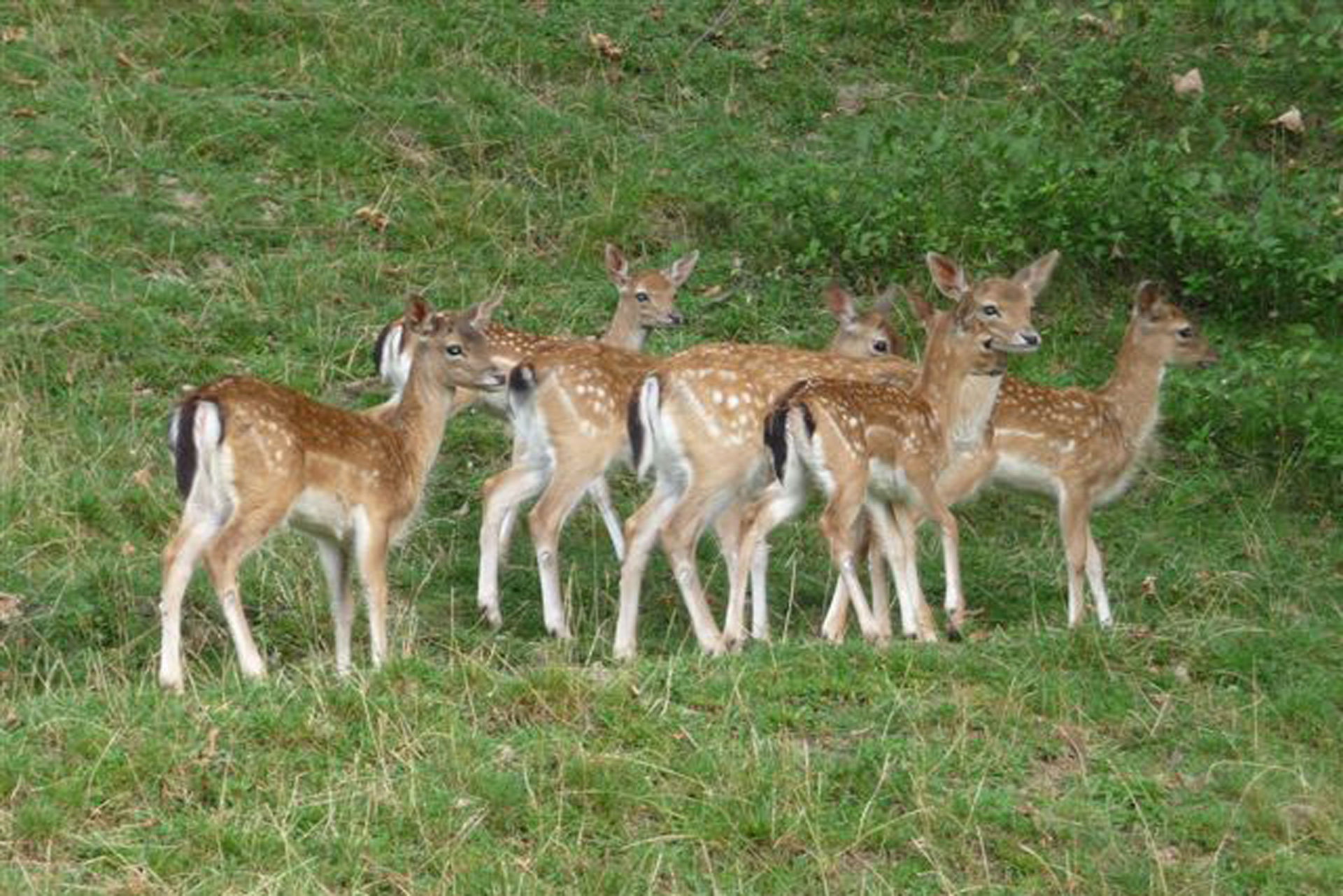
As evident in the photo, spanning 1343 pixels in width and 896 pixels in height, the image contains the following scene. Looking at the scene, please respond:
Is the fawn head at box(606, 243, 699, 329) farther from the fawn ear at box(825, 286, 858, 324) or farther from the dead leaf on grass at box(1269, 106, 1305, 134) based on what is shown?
the dead leaf on grass at box(1269, 106, 1305, 134)

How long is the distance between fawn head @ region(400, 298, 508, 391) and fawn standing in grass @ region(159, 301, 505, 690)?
564 millimetres

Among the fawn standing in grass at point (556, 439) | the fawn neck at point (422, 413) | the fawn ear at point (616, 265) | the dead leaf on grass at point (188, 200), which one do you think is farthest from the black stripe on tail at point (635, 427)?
the dead leaf on grass at point (188, 200)

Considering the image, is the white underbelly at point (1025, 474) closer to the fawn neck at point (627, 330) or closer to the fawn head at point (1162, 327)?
the fawn head at point (1162, 327)

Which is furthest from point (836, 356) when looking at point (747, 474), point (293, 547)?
point (293, 547)

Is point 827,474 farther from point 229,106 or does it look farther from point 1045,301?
point 229,106

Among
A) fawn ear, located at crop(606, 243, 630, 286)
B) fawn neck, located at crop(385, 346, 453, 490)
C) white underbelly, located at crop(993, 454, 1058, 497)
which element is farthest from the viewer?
fawn ear, located at crop(606, 243, 630, 286)

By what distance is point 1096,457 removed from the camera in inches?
493

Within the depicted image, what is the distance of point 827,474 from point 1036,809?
2582mm

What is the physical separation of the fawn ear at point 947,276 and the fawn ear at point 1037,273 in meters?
0.28

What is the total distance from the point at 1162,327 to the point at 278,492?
16.0 ft

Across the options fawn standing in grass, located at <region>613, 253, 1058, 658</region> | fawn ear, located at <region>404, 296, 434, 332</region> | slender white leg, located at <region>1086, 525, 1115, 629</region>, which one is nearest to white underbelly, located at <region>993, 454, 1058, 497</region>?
slender white leg, located at <region>1086, 525, 1115, 629</region>

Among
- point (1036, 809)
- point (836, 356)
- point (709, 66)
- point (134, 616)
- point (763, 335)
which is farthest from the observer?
point (709, 66)

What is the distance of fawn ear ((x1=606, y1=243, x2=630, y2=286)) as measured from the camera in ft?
45.9

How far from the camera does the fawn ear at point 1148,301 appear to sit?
522 inches
